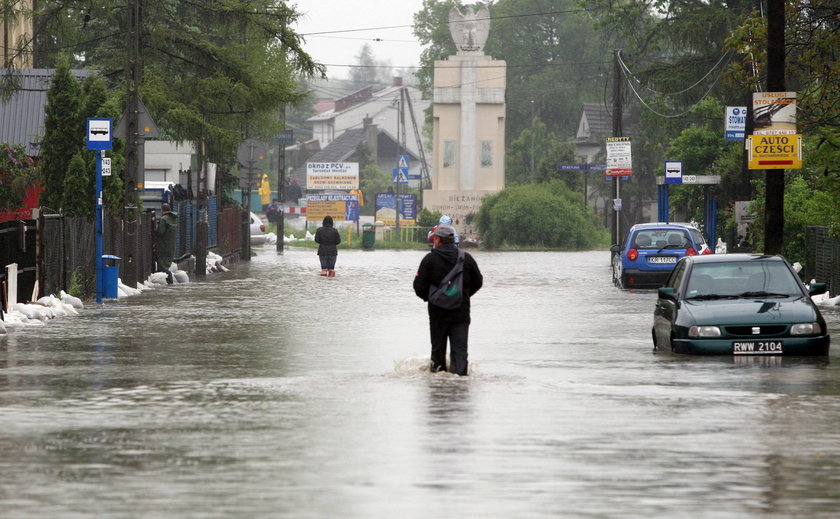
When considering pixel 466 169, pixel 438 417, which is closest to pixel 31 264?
pixel 438 417

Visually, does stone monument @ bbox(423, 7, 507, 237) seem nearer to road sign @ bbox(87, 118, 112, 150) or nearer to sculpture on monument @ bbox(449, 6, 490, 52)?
sculpture on monument @ bbox(449, 6, 490, 52)

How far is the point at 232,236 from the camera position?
52.9m

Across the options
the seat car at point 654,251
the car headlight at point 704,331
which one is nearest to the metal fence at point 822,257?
the seat car at point 654,251

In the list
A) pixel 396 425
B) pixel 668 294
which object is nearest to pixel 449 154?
pixel 668 294

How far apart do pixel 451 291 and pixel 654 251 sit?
63.6ft

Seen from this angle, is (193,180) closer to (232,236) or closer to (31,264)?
(232,236)

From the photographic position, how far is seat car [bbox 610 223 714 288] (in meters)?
34.6

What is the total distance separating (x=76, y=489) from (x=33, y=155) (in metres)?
35.8

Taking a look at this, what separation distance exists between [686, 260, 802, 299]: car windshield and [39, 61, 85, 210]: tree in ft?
55.2

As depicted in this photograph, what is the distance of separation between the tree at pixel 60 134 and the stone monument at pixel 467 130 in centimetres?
5080

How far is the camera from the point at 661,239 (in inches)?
1387

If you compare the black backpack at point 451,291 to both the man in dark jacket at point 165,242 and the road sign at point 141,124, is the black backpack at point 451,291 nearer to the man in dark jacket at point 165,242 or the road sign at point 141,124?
the road sign at point 141,124

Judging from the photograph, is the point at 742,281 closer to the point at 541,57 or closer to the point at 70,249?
the point at 70,249

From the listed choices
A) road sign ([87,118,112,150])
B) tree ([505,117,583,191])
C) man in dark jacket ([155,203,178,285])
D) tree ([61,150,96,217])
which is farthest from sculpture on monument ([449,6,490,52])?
road sign ([87,118,112,150])
